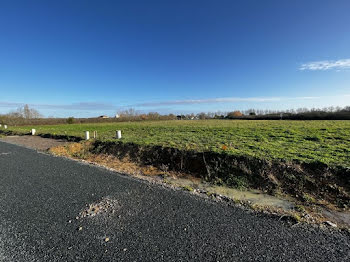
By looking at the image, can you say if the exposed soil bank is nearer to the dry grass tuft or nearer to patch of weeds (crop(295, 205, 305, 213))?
patch of weeds (crop(295, 205, 305, 213))

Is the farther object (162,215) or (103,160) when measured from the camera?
(103,160)

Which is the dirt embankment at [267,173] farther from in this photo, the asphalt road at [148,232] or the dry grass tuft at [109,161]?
the asphalt road at [148,232]

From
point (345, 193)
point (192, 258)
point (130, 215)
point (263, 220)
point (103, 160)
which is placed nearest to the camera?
point (192, 258)

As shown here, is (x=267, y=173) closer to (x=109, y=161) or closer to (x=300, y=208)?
(x=300, y=208)

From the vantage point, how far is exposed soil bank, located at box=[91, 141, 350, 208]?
4.13 meters

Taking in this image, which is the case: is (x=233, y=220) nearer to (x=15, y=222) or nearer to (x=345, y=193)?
(x=345, y=193)

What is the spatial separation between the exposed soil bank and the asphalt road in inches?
61.7

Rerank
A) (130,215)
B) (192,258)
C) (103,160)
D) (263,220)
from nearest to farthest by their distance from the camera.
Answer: (192,258), (263,220), (130,215), (103,160)

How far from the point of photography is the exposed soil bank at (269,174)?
13.5 feet

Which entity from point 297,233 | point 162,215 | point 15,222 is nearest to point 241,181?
point 297,233

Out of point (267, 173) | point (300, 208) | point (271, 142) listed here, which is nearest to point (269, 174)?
point (267, 173)

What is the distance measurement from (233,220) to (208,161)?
3.26 metres

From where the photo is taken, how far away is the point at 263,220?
3.14 metres

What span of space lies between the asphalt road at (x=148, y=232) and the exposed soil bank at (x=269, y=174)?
5.14 ft
